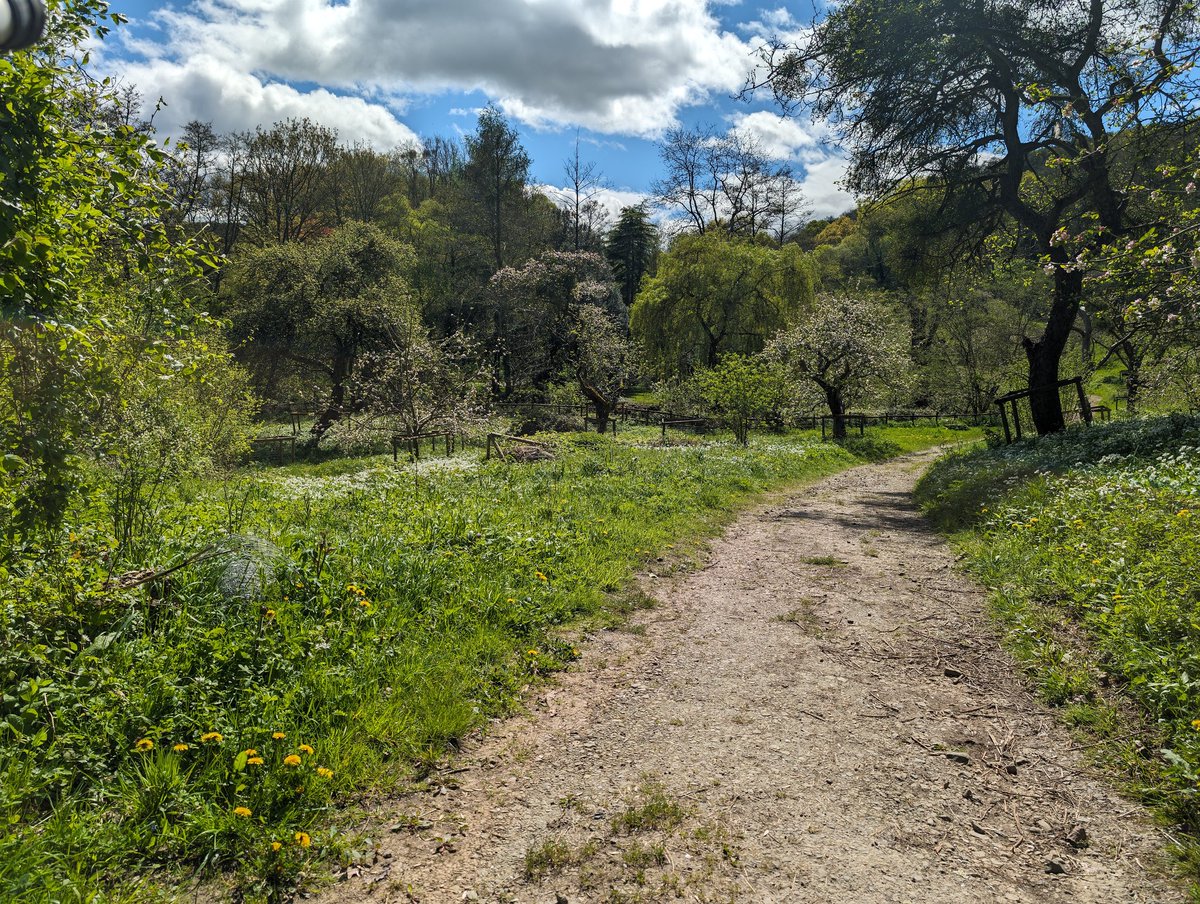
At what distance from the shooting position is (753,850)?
3031mm

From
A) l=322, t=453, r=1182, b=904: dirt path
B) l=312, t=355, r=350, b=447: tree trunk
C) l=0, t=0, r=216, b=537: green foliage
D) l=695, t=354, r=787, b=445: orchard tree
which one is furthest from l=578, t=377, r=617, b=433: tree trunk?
l=0, t=0, r=216, b=537: green foliage

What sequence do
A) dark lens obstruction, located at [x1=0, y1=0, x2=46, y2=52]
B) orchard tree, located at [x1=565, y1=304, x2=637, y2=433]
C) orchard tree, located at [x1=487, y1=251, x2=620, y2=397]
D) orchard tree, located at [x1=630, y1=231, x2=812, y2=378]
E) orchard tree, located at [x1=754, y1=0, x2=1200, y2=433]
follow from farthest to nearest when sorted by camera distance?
orchard tree, located at [x1=487, y1=251, x2=620, y2=397] → orchard tree, located at [x1=630, y1=231, x2=812, y2=378] → orchard tree, located at [x1=565, y1=304, x2=637, y2=433] → orchard tree, located at [x1=754, y1=0, x2=1200, y2=433] → dark lens obstruction, located at [x1=0, y1=0, x2=46, y2=52]

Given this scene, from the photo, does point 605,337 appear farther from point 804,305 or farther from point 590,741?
point 590,741

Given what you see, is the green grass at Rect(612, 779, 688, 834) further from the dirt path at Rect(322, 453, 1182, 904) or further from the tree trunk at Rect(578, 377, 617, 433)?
the tree trunk at Rect(578, 377, 617, 433)

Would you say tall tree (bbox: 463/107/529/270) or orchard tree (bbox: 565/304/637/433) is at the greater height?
tall tree (bbox: 463/107/529/270)

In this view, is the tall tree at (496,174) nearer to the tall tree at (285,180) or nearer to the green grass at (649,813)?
the tall tree at (285,180)

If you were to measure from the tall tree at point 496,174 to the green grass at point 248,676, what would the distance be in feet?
126

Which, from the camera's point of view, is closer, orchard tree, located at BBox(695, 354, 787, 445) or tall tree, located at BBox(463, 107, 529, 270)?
orchard tree, located at BBox(695, 354, 787, 445)

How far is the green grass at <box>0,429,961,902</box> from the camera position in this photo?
9.11ft

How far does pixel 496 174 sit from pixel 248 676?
43.2 metres

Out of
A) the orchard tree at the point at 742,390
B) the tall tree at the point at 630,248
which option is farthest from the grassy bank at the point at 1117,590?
the tall tree at the point at 630,248

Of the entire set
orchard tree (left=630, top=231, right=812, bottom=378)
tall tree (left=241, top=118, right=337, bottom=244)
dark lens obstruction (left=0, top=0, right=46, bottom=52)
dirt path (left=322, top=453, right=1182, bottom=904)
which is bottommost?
dirt path (left=322, top=453, right=1182, bottom=904)

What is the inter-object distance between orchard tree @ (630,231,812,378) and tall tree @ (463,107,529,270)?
12.9m

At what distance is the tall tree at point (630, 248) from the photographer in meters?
59.8
